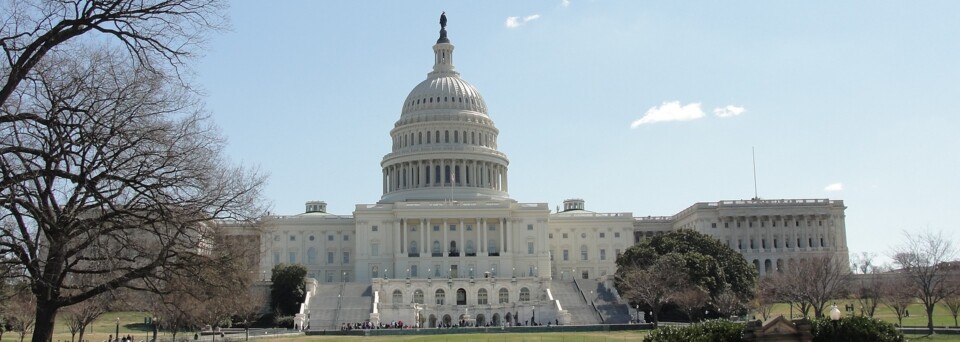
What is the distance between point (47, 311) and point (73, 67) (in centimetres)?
570

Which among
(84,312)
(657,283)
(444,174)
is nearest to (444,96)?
(444,174)

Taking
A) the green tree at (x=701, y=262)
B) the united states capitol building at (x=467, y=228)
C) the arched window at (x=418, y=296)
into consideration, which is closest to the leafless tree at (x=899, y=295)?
the green tree at (x=701, y=262)

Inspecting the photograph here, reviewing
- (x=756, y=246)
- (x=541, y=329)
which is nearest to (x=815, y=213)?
(x=756, y=246)

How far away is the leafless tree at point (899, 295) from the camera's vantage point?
79812 millimetres

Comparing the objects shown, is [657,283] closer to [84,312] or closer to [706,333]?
[84,312]

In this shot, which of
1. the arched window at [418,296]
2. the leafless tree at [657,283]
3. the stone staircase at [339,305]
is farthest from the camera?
the arched window at [418,296]

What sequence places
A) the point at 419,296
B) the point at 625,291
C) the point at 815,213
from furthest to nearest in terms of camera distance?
the point at 815,213
the point at 419,296
the point at 625,291

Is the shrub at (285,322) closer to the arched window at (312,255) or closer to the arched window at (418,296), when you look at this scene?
the arched window at (418,296)

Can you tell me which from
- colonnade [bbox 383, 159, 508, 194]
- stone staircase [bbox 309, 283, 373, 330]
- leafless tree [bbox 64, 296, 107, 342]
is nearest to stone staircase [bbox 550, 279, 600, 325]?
stone staircase [bbox 309, 283, 373, 330]

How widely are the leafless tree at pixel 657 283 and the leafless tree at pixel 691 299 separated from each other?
2.12ft

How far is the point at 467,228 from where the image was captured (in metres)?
134

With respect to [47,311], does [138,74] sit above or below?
above

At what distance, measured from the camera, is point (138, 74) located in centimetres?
2258

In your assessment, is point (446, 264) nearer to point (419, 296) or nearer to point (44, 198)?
point (419, 296)
